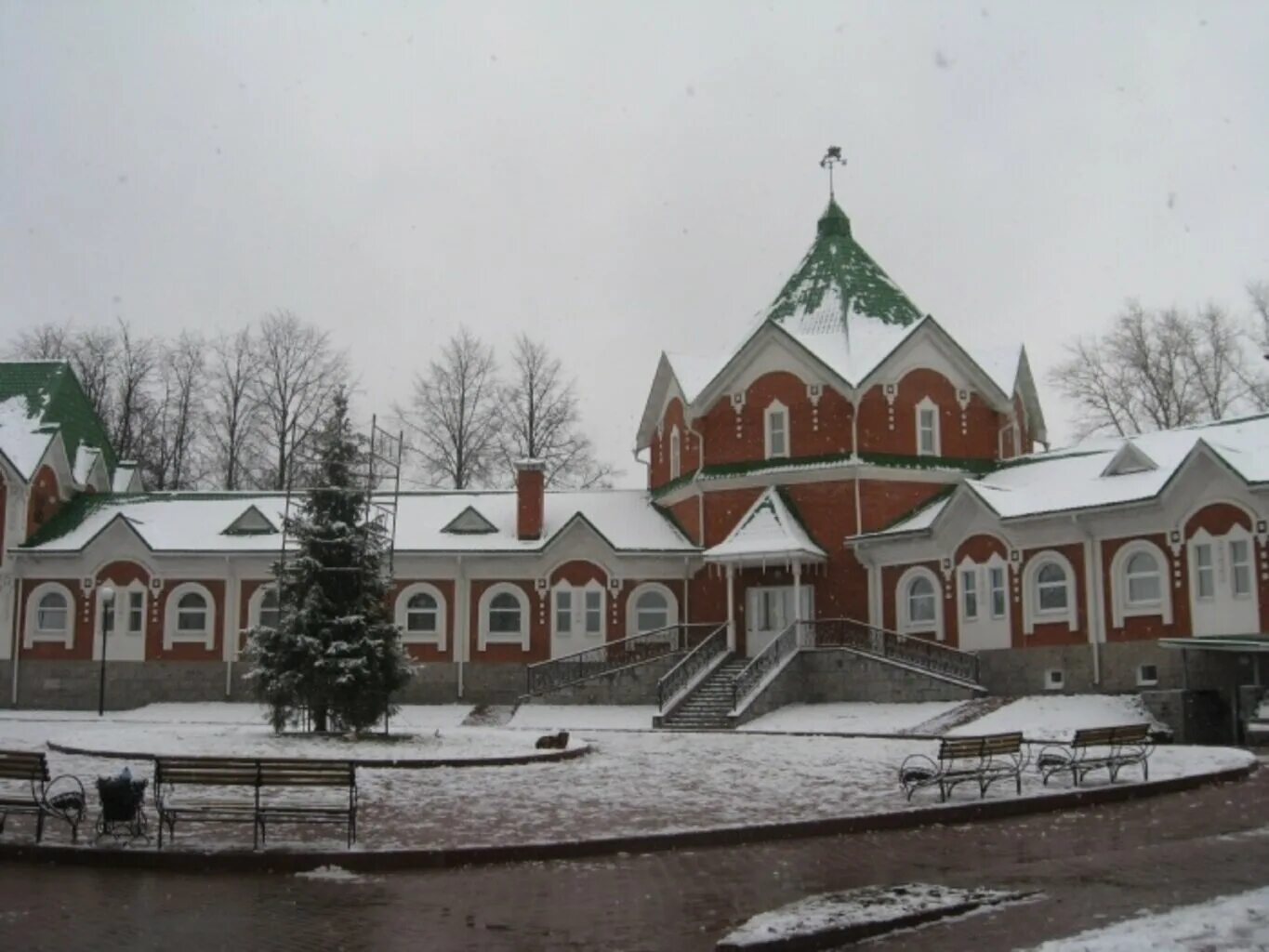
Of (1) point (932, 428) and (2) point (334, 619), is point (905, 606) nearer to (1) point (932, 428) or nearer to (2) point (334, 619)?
(1) point (932, 428)

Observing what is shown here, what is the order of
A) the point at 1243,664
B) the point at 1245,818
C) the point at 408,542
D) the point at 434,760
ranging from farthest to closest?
the point at 408,542 → the point at 1243,664 → the point at 434,760 → the point at 1245,818

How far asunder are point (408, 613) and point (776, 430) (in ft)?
38.7

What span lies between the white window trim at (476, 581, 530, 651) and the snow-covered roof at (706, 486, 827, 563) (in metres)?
5.67

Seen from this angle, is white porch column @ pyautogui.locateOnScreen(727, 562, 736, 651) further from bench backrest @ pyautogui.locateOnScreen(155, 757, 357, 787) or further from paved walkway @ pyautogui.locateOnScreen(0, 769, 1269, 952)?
bench backrest @ pyautogui.locateOnScreen(155, 757, 357, 787)

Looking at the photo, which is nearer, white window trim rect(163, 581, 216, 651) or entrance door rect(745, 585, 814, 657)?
entrance door rect(745, 585, 814, 657)

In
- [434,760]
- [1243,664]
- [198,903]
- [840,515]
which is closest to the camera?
[198,903]

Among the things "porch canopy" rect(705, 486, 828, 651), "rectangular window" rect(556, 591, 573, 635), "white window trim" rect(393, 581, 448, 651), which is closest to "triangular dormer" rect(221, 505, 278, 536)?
"white window trim" rect(393, 581, 448, 651)

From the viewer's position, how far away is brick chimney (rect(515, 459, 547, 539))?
3978cm

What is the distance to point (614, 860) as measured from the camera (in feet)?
42.2

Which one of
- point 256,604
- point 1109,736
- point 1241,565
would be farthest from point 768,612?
point 1109,736

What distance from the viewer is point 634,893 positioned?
36.6 feet

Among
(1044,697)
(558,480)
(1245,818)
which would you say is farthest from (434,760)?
(558,480)

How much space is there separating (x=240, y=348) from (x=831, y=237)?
27191 mm

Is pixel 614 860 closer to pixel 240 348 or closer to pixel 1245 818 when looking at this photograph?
pixel 1245 818
